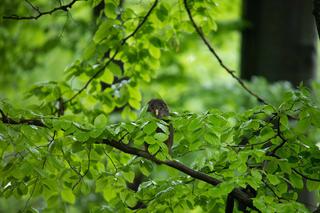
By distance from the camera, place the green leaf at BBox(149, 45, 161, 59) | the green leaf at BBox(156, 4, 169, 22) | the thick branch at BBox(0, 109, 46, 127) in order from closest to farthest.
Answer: the thick branch at BBox(0, 109, 46, 127), the green leaf at BBox(156, 4, 169, 22), the green leaf at BBox(149, 45, 161, 59)

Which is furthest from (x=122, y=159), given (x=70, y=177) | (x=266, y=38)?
(x=266, y=38)

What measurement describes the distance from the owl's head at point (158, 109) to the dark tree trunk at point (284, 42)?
123 inches

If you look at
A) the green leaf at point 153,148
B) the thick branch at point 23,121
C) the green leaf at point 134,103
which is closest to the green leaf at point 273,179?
the green leaf at point 153,148

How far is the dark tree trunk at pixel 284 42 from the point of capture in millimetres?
5262

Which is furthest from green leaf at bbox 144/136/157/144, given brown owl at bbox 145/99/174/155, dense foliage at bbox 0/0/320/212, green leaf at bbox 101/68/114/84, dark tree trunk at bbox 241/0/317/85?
dark tree trunk at bbox 241/0/317/85

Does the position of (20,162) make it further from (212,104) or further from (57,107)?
(212,104)

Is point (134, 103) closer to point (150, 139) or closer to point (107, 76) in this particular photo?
point (107, 76)

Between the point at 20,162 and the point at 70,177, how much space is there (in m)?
0.32

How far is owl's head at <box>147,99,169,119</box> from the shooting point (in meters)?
2.26

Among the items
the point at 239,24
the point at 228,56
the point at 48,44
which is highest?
the point at 239,24

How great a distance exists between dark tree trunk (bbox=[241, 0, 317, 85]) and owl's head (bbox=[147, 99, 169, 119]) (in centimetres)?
314

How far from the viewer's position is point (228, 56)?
10758mm

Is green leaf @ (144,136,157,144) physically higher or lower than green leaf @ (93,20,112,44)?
lower

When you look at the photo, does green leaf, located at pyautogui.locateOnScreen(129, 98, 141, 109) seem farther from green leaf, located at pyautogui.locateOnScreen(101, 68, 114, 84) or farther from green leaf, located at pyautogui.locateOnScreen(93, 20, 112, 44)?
green leaf, located at pyautogui.locateOnScreen(93, 20, 112, 44)
